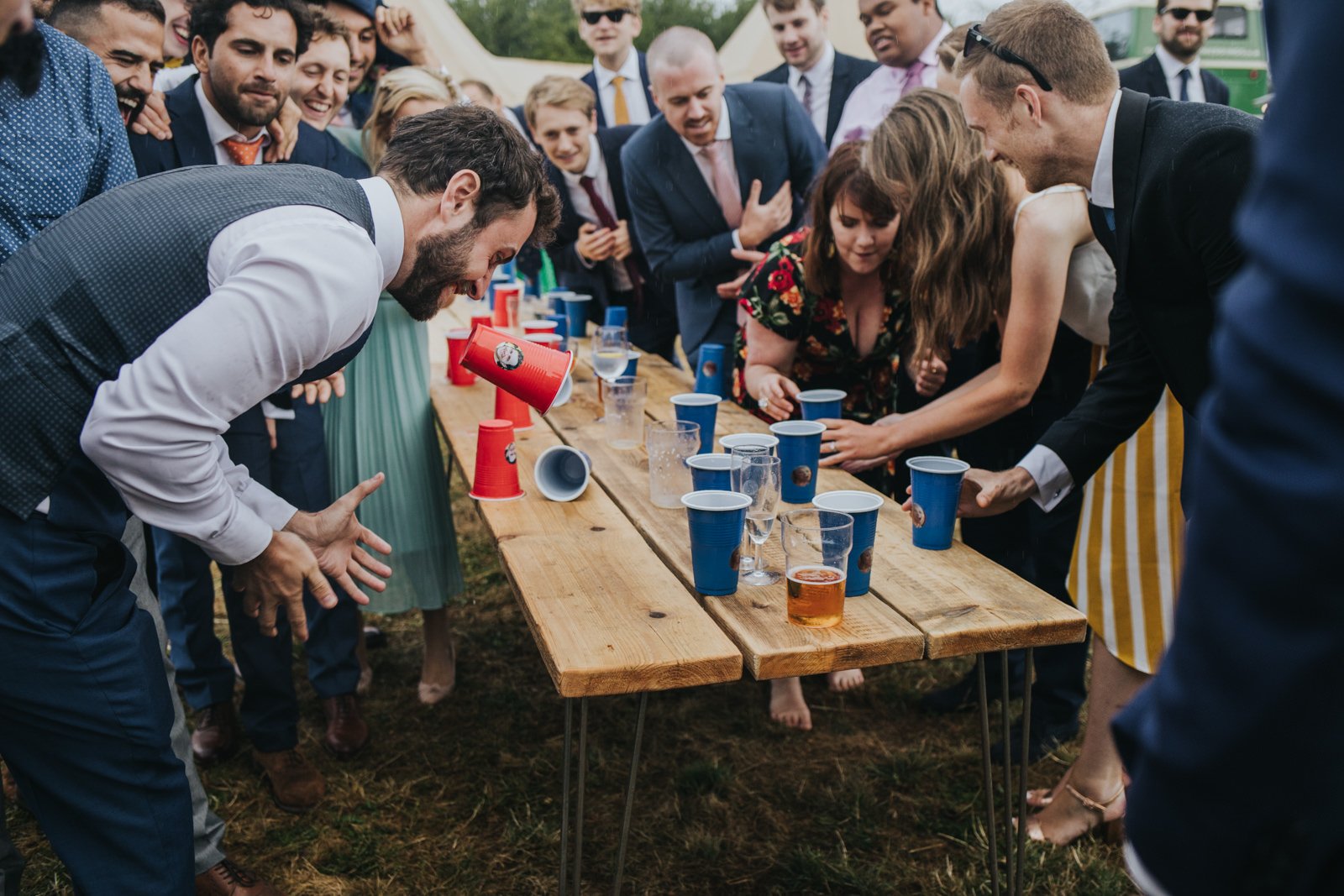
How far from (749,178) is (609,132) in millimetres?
913

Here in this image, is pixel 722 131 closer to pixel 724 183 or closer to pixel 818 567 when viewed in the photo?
pixel 724 183

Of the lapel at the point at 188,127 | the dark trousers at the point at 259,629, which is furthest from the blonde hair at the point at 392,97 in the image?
the dark trousers at the point at 259,629

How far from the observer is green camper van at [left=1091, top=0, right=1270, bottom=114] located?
504 inches

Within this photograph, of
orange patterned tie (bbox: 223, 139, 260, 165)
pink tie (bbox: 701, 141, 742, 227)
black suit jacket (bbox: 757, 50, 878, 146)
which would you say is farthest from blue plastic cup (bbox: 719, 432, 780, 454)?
black suit jacket (bbox: 757, 50, 878, 146)

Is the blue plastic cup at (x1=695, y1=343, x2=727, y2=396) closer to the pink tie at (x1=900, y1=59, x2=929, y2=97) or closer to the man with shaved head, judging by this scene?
the man with shaved head

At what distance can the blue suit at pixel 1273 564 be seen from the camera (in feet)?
2.04

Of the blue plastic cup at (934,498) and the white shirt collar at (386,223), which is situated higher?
the white shirt collar at (386,223)

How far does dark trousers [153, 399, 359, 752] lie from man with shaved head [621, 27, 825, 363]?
6.08ft

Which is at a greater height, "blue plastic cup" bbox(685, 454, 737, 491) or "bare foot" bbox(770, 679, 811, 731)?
"blue plastic cup" bbox(685, 454, 737, 491)

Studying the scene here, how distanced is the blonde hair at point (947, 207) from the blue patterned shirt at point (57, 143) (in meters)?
1.91

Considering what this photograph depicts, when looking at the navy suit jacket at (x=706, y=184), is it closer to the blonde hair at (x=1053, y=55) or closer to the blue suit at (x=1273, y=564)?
the blonde hair at (x=1053, y=55)

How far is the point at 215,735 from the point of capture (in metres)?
3.28

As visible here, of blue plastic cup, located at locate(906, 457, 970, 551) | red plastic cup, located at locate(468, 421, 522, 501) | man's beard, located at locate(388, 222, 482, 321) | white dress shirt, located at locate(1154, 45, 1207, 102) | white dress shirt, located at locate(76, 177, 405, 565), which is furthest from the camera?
white dress shirt, located at locate(1154, 45, 1207, 102)

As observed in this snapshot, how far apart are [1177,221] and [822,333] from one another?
1.40m
